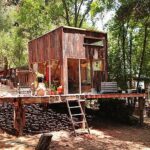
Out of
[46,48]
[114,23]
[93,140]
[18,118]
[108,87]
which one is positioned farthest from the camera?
[114,23]

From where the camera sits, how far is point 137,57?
Answer: 2391 centimetres

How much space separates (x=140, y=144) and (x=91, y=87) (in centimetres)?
585

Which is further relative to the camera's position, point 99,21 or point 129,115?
point 99,21

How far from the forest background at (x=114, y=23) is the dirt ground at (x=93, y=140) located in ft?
19.9

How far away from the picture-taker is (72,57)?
55.2 ft

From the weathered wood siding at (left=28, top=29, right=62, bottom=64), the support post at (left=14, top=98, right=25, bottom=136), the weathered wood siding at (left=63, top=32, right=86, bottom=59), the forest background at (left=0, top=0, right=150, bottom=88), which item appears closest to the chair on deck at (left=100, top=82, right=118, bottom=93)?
the weathered wood siding at (left=63, top=32, right=86, bottom=59)

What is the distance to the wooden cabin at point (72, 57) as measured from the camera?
16609 mm

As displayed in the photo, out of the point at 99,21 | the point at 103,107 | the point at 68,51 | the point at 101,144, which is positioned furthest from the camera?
the point at 99,21

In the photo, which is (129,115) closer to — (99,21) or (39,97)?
(39,97)

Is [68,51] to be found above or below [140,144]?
above

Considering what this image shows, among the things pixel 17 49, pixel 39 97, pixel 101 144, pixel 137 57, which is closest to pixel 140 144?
pixel 101 144

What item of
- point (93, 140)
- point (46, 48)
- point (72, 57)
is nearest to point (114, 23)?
point (46, 48)

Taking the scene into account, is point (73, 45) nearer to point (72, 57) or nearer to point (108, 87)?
point (72, 57)

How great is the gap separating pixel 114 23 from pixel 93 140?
1290cm
